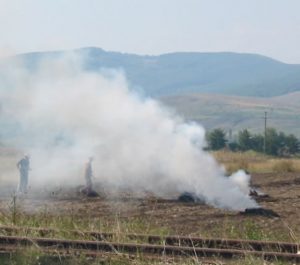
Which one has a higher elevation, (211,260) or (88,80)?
(88,80)

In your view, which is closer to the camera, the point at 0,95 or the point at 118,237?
the point at 118,237

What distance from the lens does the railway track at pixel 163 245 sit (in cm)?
1046

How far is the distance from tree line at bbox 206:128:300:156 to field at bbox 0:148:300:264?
33.3m

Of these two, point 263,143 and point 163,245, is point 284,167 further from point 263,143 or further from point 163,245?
point 163,245

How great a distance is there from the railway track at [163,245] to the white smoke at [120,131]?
12.1 meters

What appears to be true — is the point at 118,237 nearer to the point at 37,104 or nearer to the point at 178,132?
the point at 178,132

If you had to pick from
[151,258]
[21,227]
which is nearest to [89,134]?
[21,227]

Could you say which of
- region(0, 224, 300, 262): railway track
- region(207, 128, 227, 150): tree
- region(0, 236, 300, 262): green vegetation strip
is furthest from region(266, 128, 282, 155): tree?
region(0, 236, 300, 262): green vegetation strip

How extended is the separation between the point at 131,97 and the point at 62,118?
166 inches

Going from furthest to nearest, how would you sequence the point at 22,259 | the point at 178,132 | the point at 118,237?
the point at 178,132, the point at 118,237, the point at 22,259

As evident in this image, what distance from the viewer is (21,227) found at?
1190 cm

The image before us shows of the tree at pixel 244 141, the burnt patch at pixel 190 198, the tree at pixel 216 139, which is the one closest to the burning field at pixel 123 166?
the burnt patch at pixel 190 198

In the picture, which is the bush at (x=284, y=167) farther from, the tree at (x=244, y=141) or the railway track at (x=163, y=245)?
the railway track at (x=163, y=245)

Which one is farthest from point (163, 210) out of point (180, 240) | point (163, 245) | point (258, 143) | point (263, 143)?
point (258, 143)
